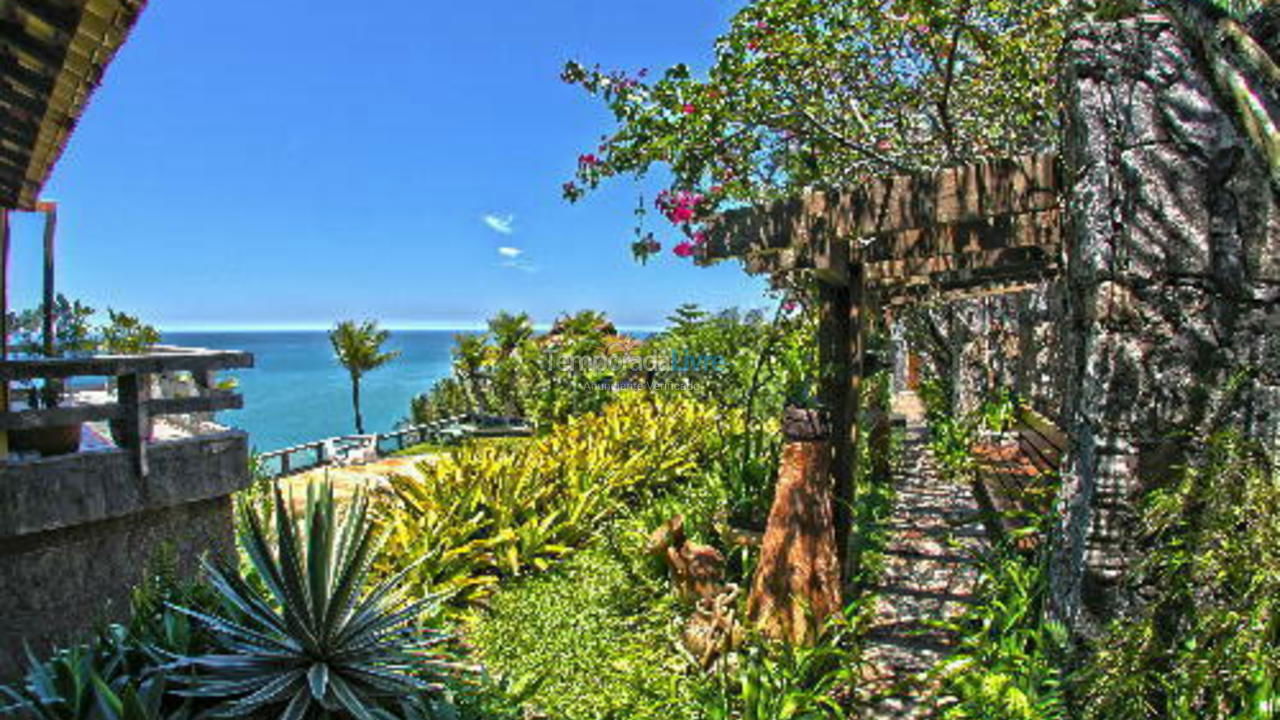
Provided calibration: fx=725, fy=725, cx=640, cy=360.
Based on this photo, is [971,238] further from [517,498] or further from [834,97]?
[517,498]

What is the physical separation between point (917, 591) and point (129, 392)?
6.07 metres

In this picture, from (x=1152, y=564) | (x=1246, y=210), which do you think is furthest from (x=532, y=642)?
(x=1246, y=210)

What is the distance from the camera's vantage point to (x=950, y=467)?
866cm

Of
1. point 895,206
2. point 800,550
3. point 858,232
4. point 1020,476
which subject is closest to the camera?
point 895,206

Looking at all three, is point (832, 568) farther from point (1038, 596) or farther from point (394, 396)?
point (394, 396)

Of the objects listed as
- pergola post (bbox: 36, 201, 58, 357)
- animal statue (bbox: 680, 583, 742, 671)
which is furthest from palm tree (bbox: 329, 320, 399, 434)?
animal statue (bbox: 680, 583, 742, 671)

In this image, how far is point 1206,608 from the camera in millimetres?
2262

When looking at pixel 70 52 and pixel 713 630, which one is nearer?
pixel 70 52

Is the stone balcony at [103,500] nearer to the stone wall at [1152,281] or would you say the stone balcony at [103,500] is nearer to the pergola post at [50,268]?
the pergola post at [50,268]

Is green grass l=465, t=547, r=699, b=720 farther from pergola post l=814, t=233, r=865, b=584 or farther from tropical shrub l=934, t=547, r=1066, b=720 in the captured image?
tropical shrub l=934, t=547, r=1066, b=720

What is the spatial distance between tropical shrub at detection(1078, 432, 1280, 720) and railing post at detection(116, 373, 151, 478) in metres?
5.96

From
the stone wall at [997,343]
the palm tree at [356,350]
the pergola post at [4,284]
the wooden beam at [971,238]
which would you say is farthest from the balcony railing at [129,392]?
the palm tree at [356,350]

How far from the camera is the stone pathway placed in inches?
154

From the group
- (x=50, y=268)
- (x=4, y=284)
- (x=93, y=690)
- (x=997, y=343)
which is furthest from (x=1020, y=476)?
(x=50, y=268)
